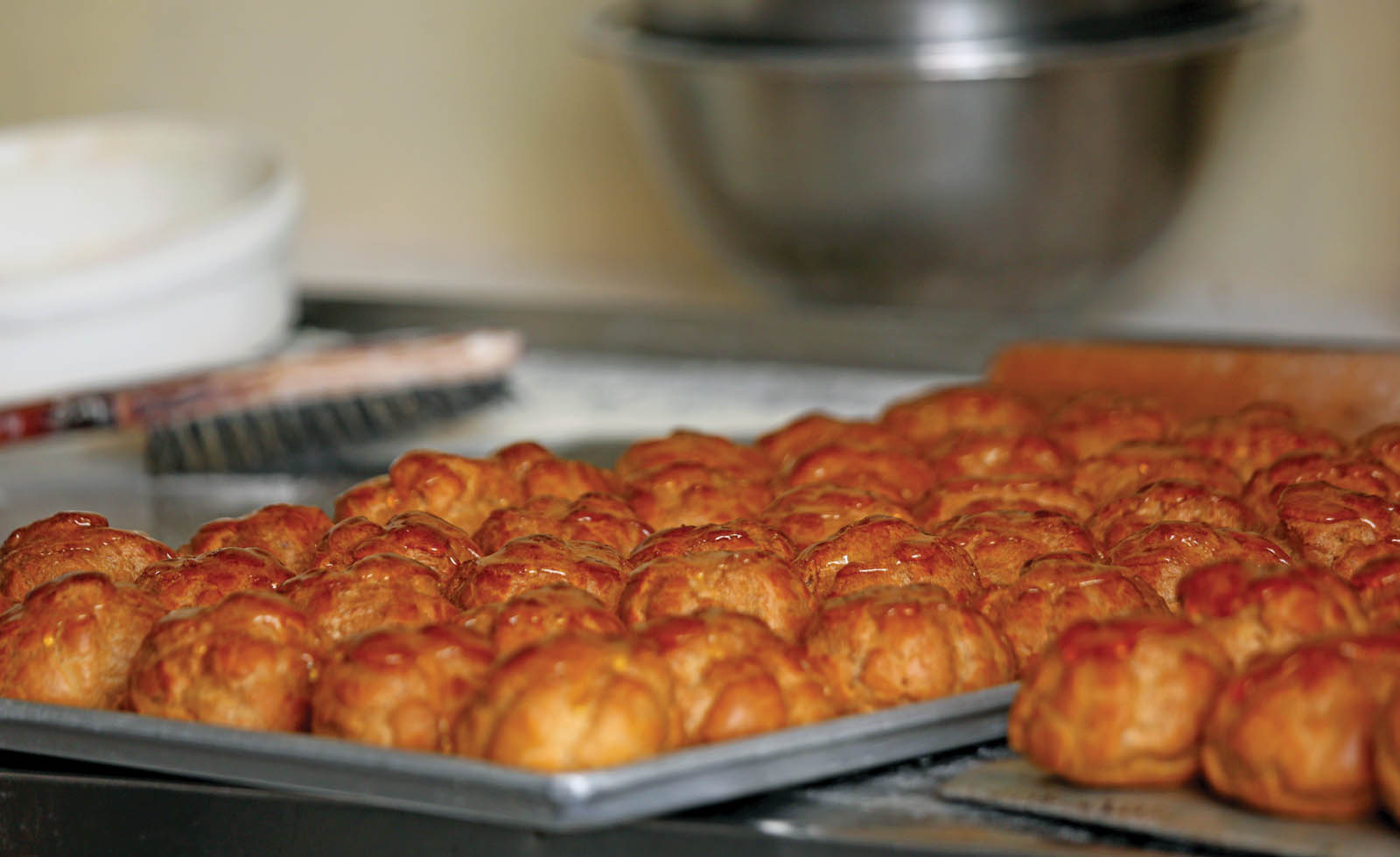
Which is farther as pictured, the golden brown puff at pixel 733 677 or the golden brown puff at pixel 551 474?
the golden brown puff at pixel 551 474

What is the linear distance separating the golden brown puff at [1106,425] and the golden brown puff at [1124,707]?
0.43m

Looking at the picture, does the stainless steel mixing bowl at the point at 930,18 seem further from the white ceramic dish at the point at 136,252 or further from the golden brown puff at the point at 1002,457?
the golden brown puff at the point at 1002,457

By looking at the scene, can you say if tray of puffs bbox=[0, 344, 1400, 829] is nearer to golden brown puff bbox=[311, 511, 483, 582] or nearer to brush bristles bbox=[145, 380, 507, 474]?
golden brown puff bbox=[311, 511, 483, 582]

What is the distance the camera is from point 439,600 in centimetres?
89

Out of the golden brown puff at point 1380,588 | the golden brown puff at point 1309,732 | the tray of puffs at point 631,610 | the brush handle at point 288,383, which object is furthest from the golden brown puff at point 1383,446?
the brush handle at point 288,383

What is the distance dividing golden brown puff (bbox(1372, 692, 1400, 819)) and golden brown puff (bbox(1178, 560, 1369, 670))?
0.08 metres

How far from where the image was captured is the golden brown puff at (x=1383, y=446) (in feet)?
3.50

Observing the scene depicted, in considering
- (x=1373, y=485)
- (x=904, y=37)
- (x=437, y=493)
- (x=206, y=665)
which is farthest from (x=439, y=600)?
(x=904, y=37)

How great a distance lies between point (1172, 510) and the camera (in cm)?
100

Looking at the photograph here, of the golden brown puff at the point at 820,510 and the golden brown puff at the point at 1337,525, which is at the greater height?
the golden brown puff at the point at 1337,525

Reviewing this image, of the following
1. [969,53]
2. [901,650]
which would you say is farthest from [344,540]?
[969,53]

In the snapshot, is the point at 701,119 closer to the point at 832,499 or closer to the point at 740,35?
the point at 740,35

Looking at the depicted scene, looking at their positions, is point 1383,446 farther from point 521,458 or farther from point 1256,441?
point 521,458

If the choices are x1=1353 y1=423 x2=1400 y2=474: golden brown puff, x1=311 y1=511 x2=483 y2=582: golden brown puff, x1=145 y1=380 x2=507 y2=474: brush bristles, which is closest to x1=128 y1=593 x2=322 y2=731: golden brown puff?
x1=311 y1=511 x2=483 y2=582: golden brown puff
